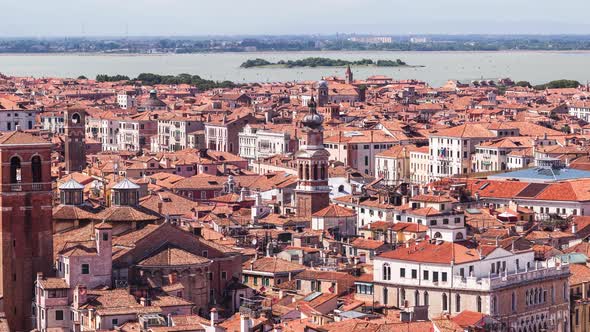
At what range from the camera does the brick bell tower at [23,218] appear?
93.2 ft

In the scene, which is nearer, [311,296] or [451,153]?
[311,296]

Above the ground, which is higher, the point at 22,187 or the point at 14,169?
the point at 14,169

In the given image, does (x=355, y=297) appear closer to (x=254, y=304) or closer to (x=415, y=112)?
(x=254, y=304)

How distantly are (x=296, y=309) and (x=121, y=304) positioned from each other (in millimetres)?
2480

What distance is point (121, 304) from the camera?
2572 cm

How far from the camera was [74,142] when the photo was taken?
2040 inches

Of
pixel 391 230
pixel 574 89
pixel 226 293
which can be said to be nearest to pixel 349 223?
pixel 391 230

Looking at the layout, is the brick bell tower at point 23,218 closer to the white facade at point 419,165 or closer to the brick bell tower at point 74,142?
the brick bell tower at point 74,142

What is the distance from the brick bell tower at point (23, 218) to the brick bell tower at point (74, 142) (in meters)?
21.5

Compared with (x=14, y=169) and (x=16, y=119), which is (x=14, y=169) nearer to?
(x=14, y=169)

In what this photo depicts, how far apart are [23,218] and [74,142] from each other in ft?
76.1

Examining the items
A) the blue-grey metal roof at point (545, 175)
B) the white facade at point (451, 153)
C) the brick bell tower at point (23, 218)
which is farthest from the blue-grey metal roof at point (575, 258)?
the white facade at point (451, 153)

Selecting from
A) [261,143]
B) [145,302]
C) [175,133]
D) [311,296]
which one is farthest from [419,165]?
[145,302]

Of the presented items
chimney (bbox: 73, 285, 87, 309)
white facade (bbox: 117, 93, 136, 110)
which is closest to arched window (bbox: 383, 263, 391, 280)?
chimney (bbox: 73, 285, 87, 309)
